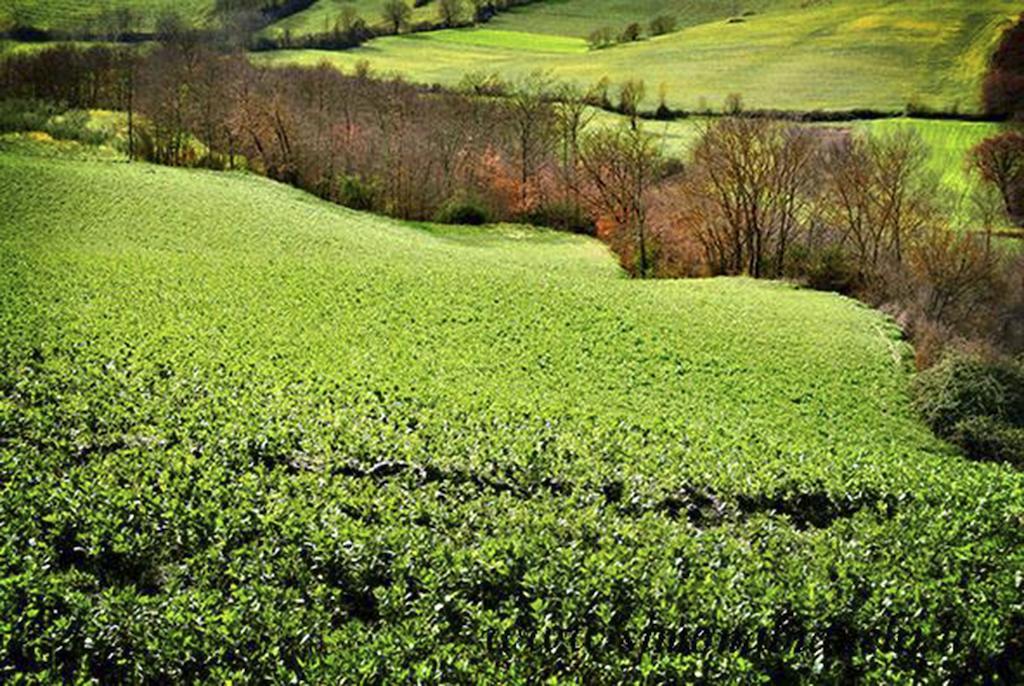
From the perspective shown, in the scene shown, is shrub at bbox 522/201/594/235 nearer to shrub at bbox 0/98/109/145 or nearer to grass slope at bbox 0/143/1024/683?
shrub at bbox 0/98/109/145

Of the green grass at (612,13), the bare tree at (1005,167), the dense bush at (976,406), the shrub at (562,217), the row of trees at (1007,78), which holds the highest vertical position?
the green grass at (612,13)

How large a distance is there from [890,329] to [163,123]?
63.3 metres

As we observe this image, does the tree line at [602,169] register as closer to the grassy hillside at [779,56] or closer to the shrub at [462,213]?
the shrub at [462,213]

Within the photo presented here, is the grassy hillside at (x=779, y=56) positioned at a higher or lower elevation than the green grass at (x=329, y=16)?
lower

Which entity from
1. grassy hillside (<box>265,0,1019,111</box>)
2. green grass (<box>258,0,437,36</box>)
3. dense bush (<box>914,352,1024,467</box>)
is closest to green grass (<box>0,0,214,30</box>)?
green grass (<box>258,0,437,36</box>)

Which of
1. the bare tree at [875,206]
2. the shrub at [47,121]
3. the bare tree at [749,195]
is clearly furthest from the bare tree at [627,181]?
the shrub at [47,121]

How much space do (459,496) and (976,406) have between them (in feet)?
70.6

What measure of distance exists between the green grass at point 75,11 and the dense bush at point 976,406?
419ft

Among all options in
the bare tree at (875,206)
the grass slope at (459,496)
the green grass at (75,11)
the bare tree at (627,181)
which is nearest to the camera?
the grass slope at (459,496)

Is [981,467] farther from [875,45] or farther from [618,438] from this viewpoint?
[875,45]

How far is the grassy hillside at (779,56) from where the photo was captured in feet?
324

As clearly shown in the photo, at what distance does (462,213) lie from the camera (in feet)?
253

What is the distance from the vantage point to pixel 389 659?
11.9 metres

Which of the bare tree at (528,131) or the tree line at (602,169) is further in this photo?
the bare tree at (528,131)
